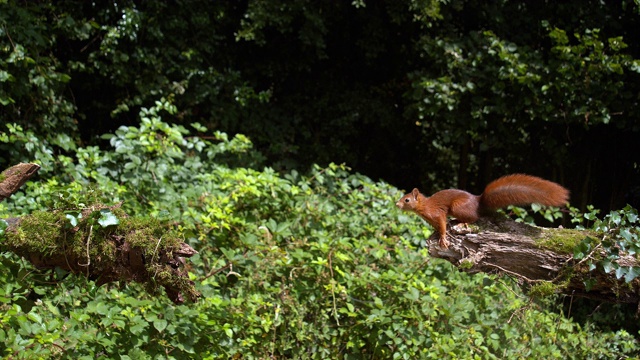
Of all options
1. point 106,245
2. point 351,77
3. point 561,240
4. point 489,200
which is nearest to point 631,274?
point 561,240

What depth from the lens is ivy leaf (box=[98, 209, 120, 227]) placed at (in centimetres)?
239

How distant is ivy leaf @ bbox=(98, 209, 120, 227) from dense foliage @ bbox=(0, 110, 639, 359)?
0.24 metres

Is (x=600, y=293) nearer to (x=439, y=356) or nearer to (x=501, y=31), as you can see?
(x=439, y=356)

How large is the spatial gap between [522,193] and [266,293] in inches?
72.1

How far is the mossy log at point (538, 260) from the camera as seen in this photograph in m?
2.42

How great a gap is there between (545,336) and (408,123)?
158 inches

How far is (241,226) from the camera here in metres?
4.32

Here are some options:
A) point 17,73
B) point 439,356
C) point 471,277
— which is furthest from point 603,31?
point 17,73

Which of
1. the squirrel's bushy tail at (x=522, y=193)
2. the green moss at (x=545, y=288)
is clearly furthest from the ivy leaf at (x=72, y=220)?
A: the green moss at (x=545, y=288)

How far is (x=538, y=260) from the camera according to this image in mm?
2494

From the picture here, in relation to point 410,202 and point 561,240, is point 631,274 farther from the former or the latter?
point 410,202

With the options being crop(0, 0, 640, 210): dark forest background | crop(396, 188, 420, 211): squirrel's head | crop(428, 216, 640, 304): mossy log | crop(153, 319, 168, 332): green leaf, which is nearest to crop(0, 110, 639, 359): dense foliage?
crop(153, 319, 168, 332): green leaf

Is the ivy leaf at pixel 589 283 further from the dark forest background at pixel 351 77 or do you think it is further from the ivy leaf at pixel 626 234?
the dark forest background at pixel 351 77

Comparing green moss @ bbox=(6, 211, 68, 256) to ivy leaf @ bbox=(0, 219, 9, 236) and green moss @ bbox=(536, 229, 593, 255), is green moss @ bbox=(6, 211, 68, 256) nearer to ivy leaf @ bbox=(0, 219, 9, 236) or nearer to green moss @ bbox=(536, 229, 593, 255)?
ivy leaf @ bbox=(0, 219, 9, 236)
